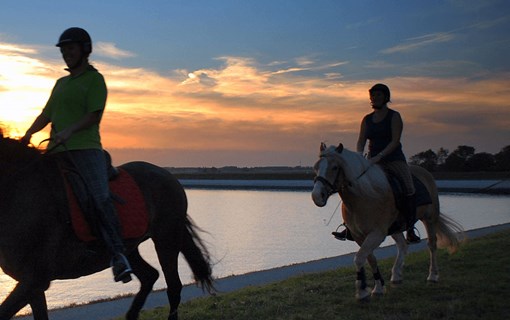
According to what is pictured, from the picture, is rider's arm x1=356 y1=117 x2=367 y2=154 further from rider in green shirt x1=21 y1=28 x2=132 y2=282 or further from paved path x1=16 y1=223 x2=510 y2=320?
rider in green shirt x1=21 y1=28 x2=132 y2=282

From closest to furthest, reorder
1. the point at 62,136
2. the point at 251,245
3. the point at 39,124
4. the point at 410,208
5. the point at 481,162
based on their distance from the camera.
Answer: the point at 62,136 < the point at 39,124 < the point at 410,208 < the point at 251,245 < the point at 481,162

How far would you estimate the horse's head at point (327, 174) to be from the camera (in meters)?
6.58

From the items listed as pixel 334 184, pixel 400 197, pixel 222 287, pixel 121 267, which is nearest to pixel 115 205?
pixel 121 267

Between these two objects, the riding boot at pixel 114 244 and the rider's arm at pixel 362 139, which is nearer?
the riding boot at pixel 114 244

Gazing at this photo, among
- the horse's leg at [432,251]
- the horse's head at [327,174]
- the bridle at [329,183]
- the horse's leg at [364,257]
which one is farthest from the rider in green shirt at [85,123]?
the horse's leg at [432,251]

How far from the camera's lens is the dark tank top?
779 centimetres

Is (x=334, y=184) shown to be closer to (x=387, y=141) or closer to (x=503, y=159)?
(x=387, y=141)

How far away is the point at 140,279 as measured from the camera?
612 cm

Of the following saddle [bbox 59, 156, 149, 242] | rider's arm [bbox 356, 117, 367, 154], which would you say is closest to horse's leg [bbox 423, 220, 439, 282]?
rider's arm [bbox 356, 117, 367, 154]

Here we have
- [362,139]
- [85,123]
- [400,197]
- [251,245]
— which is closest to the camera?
[85,123]

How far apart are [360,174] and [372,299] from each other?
1588mm

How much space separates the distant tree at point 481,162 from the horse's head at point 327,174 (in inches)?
2611

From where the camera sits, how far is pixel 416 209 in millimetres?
8117

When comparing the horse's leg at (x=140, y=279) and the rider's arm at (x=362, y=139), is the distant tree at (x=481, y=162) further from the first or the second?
the horse's leg at (x=140, y=279)
